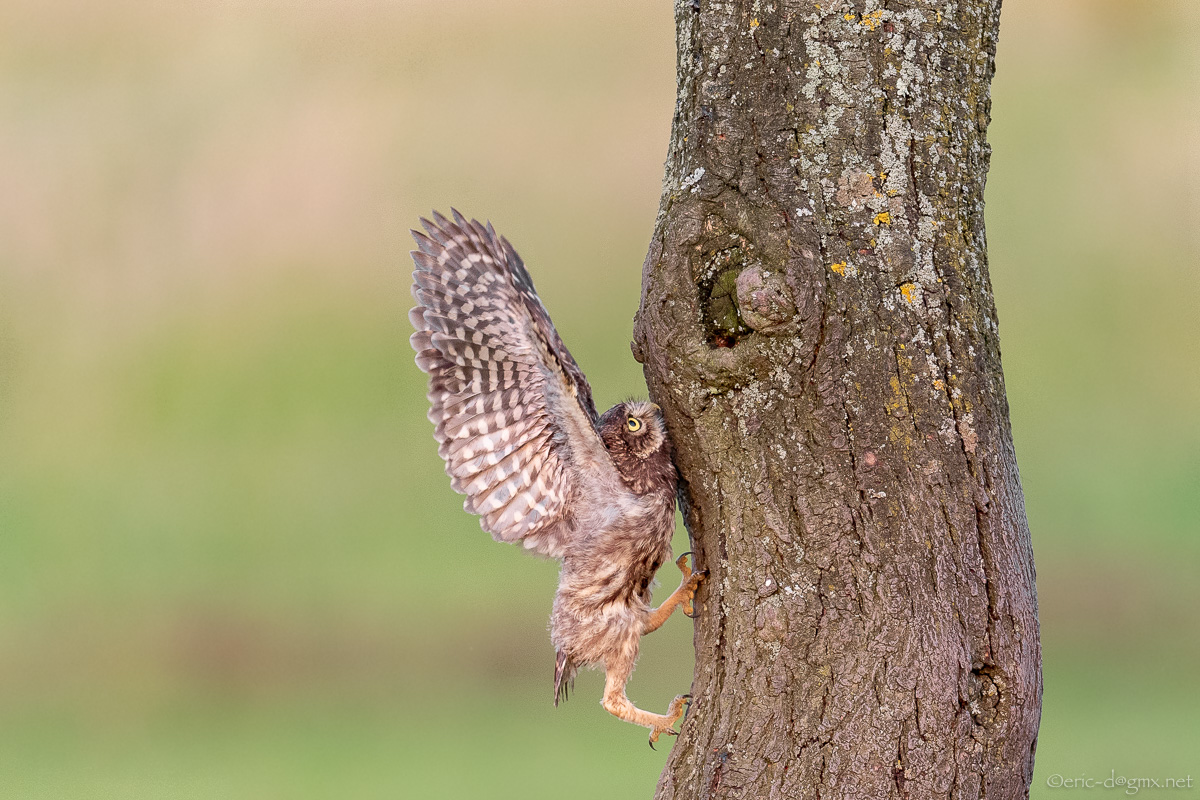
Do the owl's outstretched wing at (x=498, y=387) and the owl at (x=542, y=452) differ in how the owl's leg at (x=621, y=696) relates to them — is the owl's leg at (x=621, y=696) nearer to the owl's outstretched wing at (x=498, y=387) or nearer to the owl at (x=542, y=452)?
the owl at (x=542, y=452)

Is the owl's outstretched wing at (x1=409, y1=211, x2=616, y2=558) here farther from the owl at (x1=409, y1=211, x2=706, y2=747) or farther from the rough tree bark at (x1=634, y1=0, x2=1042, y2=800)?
the rough tree bark at (x1=634, y1=0, x2=1042, y2=800)

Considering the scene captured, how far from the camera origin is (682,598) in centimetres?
322

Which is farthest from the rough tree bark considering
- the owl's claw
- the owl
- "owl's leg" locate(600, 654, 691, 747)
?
"owl's leg" locate(600, 654, 691, 747)

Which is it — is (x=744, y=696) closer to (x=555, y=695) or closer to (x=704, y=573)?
(x=704, y=573)

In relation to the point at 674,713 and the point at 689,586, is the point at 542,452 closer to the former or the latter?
the point at 689,586

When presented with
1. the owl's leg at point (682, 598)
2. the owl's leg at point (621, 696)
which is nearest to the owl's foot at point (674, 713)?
the owl's leg at point (621, 696)

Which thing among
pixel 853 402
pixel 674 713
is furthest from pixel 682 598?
pixel 853 402

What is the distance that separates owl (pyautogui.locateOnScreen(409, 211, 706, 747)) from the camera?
3.24 m

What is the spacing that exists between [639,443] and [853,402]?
0.70m

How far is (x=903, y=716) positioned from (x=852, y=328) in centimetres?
104

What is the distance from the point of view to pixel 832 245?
9.16 feet

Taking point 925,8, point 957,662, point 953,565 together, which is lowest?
point 957,662

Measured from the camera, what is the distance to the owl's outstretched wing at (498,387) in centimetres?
328

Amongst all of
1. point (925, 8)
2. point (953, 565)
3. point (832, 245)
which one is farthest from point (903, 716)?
point (925, 8)
